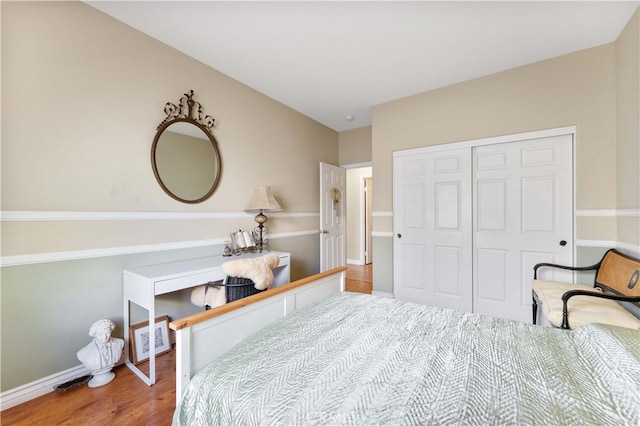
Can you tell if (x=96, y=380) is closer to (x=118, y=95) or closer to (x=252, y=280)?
(x=252, y=280)

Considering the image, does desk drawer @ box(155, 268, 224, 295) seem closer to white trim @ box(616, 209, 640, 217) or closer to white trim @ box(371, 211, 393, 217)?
white trim @ box(371, 211, 393, 217)

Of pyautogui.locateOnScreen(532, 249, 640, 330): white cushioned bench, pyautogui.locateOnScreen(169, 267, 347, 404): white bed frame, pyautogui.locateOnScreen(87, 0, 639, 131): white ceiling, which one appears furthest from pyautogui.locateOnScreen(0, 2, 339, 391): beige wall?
pyautogui.locateOnScreen(532, 249, 640, 330): white cushioned bench

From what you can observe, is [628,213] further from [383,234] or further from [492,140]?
[383,234]

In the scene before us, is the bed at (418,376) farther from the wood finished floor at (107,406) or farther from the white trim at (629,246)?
the white trim at (629,246)

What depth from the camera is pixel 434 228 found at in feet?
10.0

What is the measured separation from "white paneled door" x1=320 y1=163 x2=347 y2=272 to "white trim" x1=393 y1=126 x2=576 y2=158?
1221 millimetres

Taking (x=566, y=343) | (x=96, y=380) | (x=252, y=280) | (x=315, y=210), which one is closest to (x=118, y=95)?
(x=252, y=280)

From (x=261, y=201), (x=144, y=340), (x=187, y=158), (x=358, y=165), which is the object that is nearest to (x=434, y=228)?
(x=358, y=165)

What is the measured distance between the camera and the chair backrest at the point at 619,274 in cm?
172

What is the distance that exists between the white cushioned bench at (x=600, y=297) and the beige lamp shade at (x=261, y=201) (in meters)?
2.52

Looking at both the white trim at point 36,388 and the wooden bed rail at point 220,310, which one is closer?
the wooden bed rail at point 220,310

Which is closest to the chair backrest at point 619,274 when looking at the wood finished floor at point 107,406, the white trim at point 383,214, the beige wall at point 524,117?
the beige wall at point 524,117

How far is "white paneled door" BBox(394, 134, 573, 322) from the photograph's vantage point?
2473mm

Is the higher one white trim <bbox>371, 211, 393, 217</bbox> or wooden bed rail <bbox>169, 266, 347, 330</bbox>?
white trim <bbox>371, 211, 393, 217</bbox>
